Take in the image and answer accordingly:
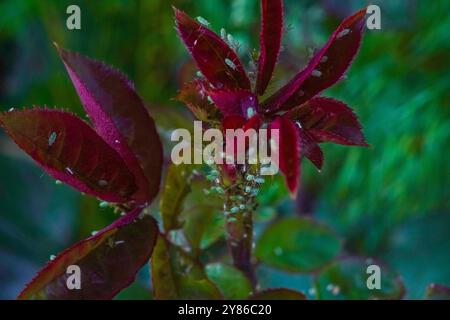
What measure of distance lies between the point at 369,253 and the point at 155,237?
796 mm

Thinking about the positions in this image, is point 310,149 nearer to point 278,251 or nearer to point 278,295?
point 278,295

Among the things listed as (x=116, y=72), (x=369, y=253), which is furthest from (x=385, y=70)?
(x=116, y=72)

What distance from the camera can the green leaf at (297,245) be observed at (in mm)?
578

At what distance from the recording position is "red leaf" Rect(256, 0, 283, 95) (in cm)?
36

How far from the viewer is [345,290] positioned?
1.70ft

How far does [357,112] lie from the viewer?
3.64 feet

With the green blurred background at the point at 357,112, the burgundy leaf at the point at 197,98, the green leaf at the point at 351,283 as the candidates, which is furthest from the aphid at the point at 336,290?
the green blurred background at the point at 357,112

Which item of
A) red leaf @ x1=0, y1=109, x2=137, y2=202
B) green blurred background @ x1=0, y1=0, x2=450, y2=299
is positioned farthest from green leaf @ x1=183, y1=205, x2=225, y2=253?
green blurred background @ x1=0, y1=0, x2=450, y2=299

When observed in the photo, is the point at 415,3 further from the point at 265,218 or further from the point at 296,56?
Answer: the point at 265,218

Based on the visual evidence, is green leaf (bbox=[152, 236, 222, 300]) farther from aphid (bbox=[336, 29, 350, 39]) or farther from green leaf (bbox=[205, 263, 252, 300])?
aphid (bbox=[336, 29, 350, 39])

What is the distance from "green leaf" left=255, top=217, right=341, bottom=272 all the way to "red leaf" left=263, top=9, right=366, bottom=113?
233mm

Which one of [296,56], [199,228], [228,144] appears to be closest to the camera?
[228,144]

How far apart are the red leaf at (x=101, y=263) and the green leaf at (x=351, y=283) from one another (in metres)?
0.17

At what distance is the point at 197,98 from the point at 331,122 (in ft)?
0.25
